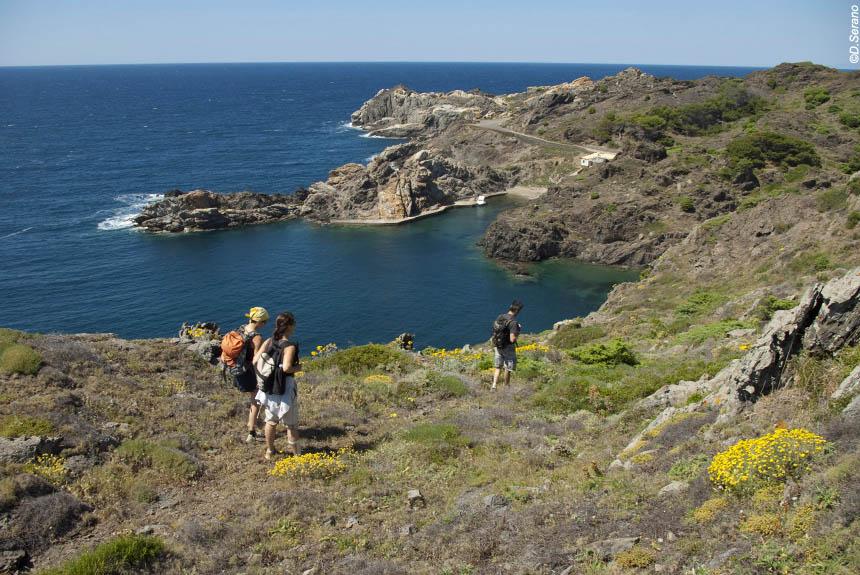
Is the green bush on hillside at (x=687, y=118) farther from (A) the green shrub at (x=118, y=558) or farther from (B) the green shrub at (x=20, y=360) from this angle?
(A) the green shrub at (x=118, y=558)

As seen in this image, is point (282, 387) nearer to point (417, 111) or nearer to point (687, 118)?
point (687, 118)

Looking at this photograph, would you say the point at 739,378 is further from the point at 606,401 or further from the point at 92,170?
the point at 92,170

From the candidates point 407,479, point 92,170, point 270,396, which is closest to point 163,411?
point 270,396

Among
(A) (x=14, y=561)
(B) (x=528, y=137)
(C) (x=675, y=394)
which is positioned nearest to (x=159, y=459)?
(A) (x=14, y=561)

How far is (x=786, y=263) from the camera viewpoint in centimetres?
3278

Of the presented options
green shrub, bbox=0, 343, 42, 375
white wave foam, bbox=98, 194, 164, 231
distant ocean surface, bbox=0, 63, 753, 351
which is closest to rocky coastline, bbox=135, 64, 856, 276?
white wave foam, bbox=98, 194, 164, 231

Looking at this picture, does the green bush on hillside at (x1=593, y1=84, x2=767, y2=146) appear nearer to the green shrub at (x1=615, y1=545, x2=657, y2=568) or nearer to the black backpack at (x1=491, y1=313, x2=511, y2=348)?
the black backpack at (x1=491, y1=313, x2=511, y2=348)

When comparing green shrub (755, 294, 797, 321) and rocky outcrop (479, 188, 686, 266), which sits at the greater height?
green shrub (755, 294, 797, 321)

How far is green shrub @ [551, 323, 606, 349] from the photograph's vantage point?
92.8 ft

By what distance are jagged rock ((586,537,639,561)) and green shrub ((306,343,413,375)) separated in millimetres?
11896

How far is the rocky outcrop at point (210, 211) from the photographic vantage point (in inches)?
3127

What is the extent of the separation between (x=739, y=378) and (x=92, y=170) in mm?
122089

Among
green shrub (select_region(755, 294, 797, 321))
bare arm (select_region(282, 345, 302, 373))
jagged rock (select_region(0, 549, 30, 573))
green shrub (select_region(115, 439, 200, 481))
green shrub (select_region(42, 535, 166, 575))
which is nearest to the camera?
green shrub (select_region(42, 535, 166, 575))

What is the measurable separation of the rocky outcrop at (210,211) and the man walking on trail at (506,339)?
7194 cm
